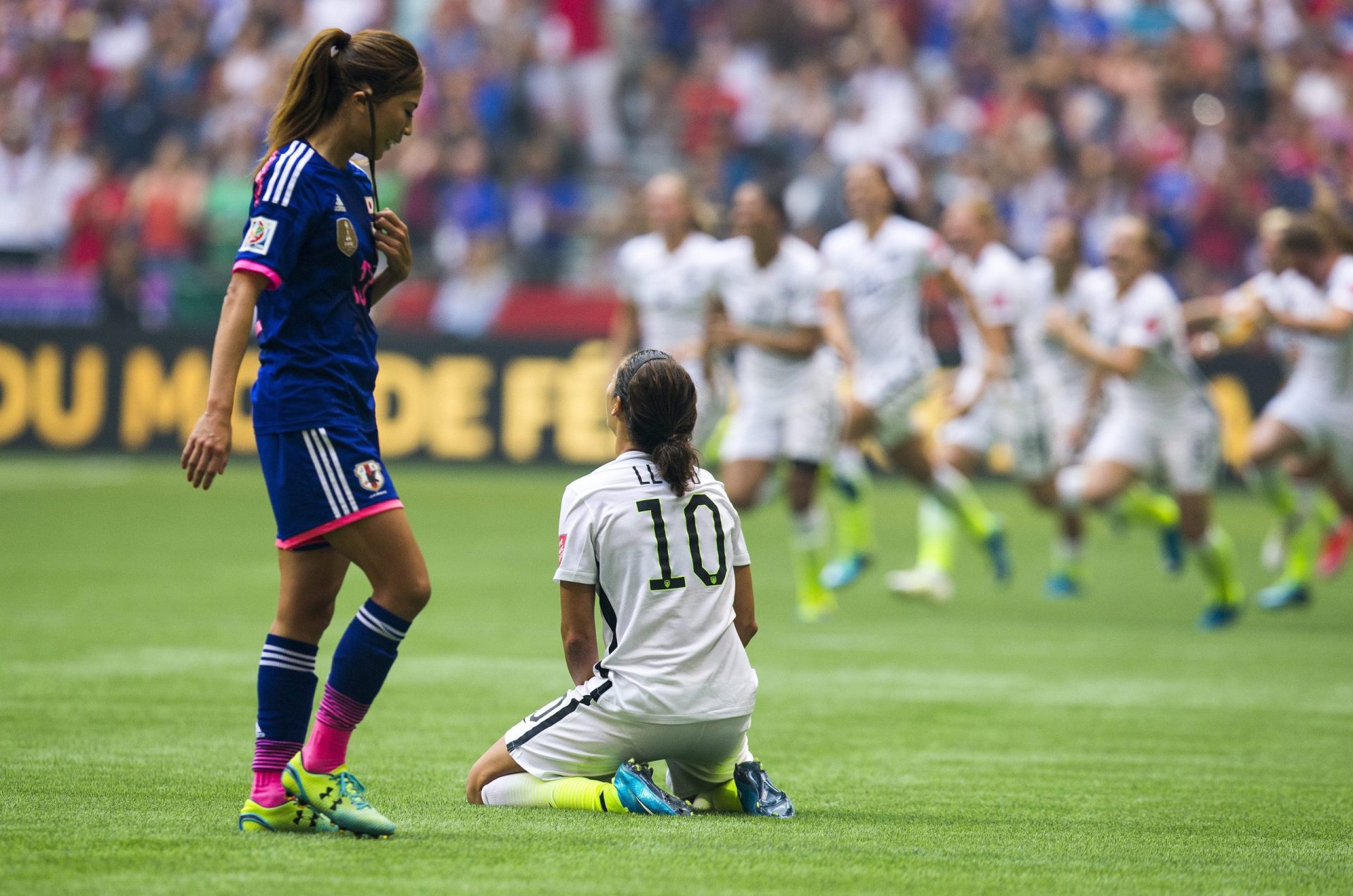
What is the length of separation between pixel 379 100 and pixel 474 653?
4610mm

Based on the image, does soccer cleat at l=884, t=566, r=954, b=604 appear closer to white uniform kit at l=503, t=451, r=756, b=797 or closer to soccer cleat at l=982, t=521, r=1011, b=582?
soccer cleat at l=982, t=521, r=1011, b=582

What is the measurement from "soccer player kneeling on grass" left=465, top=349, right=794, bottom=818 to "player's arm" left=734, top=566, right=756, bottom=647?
0.11ft

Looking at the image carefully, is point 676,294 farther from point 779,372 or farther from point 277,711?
point 277,711

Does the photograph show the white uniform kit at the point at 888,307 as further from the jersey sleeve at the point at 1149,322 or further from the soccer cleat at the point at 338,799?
the soccer cleat at the point at 338,799

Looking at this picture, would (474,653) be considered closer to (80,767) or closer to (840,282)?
(80,767)

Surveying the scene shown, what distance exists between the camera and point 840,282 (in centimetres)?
1221

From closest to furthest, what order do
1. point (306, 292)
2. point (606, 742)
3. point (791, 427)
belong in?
point (306, 292) → point (606, 742) → point (791, 427)

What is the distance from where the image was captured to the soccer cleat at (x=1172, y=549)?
1341 centimetres

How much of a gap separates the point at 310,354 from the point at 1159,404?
26.4 feet

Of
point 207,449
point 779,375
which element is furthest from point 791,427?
point 207,449

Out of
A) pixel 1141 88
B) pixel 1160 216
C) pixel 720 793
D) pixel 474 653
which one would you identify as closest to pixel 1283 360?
pixel 1160 216

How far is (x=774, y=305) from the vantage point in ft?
38.3

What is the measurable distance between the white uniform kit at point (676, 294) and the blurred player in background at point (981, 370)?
5.65ft

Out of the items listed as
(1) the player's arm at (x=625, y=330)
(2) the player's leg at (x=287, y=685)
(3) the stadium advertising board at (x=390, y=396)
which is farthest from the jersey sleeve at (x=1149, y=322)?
(3) the stadium advertising board at (x=390, y=396)
